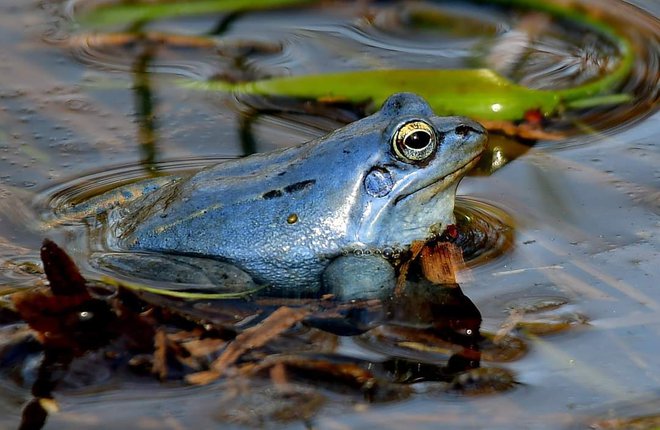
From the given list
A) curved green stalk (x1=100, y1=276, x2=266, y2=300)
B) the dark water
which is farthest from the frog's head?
curved green stalk (x1=100, y1=276, x2=266, y2=300)

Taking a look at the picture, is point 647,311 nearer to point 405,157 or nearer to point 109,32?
point 405,157

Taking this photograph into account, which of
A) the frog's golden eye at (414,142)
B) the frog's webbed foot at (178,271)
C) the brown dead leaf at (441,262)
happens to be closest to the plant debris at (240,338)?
the frog's webbed foot at (178,271)

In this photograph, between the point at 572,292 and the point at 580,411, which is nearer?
the point at 580,411

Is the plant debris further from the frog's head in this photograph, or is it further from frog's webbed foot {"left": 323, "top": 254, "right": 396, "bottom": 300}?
the frog's head

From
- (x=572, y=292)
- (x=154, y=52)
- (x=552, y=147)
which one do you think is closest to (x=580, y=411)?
(x=572, y=292)

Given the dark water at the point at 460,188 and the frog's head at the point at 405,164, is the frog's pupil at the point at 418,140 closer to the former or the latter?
the frog's head at the point at 405,164

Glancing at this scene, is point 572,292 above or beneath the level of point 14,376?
above

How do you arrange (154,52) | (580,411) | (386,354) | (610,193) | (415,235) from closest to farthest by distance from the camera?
(580,411), (386,354), (415,235), (610,193), (154,52)
